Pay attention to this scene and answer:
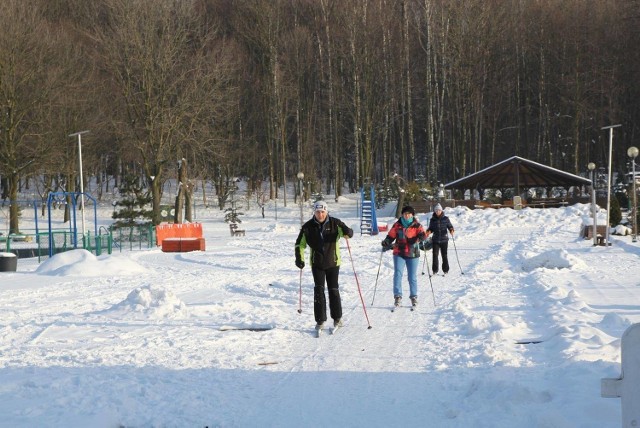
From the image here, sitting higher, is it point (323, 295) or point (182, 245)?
point (323, 295)

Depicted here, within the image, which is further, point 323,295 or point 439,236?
point 439,236

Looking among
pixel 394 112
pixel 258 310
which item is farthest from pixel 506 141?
pixel 258 310

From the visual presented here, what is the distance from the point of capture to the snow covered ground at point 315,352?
19.5 ft

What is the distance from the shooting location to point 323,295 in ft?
32.0

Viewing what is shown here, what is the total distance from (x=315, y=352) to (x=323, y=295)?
56.2 inches

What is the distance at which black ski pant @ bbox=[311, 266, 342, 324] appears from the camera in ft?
31.8

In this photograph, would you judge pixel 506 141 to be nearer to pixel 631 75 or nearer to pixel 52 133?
pixel 631 75

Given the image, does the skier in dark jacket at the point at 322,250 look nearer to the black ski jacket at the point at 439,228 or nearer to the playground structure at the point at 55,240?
the black ski jacket at the point at 439,228

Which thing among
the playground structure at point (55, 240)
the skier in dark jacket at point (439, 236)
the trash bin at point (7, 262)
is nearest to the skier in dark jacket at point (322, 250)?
the skier in dark jacket at point (439, 236)

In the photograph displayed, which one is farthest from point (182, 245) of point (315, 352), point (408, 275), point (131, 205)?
point (315, 352)

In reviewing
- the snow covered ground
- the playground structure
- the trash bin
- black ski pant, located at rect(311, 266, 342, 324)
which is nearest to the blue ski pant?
the snow covered ground

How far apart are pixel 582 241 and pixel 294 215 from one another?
950 inches

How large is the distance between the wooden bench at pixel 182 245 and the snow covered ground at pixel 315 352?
9.17m

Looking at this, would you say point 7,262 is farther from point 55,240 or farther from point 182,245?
point 55,240
